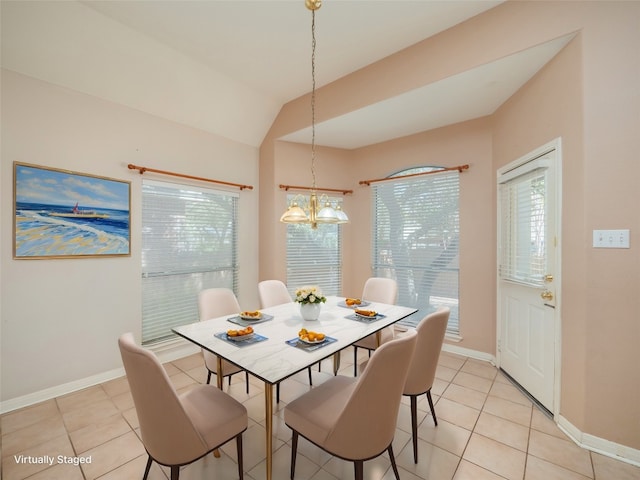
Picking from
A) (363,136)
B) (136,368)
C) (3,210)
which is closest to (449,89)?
(363,136)

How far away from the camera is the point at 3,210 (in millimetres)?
2082

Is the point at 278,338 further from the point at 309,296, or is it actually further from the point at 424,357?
the point at 424,357

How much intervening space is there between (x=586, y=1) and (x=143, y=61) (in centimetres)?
351

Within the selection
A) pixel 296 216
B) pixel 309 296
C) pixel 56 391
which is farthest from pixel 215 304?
pixel 56 391

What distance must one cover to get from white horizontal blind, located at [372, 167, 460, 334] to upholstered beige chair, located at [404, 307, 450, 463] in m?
1.76

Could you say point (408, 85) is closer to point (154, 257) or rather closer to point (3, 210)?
point (154, 257)

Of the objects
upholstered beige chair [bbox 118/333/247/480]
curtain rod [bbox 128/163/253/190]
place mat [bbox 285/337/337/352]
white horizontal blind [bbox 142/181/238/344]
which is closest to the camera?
upholstered beige chair [bbox 118/333/247/480]

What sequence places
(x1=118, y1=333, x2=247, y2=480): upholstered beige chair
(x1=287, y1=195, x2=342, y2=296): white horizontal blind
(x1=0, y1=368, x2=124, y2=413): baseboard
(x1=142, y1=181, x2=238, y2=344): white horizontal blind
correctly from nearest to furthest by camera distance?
(x1=118, y1=333, x2=247, y2=480): upholstered beige chair, (x1=0, y1=368, x2=124, y2=413): baseboard, (x1=142, y1=181, x2=238, y2=344): white horizontal blind, (x1=287, y1=195, x2=342, y2=296): white horizontal blind

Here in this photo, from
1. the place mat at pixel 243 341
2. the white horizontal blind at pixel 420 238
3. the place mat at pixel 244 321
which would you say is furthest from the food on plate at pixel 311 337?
the white horizontal blind at pixel 420 238

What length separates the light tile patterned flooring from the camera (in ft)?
5.15

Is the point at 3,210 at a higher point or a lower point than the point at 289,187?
lower

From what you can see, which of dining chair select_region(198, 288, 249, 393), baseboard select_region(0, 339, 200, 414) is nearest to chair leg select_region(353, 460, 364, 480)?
dining chair select_region(198, 288, 249, 393)

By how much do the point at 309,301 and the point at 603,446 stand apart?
6.97 ft

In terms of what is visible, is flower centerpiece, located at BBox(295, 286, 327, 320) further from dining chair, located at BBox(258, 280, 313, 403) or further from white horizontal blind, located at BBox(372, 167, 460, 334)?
white horizontal blind, located at BBox(372, 167, 460, 334)
